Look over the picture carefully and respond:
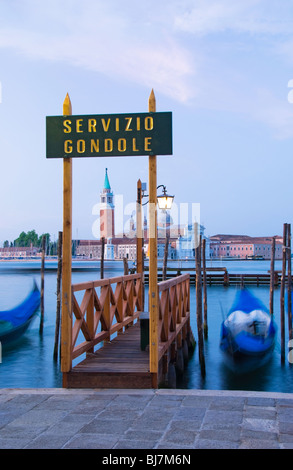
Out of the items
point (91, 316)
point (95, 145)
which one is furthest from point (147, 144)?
point (91, 316)

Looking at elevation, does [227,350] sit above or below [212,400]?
below

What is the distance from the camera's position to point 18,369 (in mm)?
11664

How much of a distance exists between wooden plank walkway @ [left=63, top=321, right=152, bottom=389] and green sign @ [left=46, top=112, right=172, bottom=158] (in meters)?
2.19

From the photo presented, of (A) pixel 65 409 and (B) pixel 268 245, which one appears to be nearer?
(A) pixel 65 409

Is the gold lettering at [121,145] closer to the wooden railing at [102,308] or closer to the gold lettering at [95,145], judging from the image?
the gold lettering at [95,145]

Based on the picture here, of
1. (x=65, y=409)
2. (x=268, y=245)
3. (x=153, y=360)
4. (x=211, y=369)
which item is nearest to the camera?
(x=65, y=409)

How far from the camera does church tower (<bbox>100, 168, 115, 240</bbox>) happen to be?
118125 millimetres

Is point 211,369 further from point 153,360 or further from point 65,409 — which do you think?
point 65,409

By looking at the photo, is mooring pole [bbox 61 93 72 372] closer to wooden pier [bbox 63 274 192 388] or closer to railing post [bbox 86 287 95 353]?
wooden pier [bbox 63 274 192 388]

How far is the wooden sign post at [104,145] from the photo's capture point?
514 cm

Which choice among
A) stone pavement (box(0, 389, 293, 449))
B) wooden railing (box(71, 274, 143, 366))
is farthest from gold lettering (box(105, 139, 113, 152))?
stone pavement (box(0, 389, 293, 449))

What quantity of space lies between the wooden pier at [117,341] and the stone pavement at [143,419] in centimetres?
23

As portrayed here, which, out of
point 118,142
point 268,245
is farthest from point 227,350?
point 268,245
